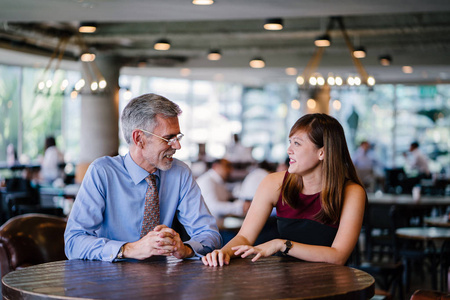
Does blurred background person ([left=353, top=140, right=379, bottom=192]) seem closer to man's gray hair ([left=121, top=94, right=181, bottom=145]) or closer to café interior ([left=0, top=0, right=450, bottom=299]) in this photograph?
café interior ([left=0, top=0, right=450, bottom=299])

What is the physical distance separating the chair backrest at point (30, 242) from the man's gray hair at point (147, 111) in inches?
38.6

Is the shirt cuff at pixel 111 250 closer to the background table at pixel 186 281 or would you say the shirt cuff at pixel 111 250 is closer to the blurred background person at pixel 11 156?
the background table at pixel 186 281

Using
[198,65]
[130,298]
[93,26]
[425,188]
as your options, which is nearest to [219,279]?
[130,298]

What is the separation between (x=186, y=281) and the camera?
2.25 m

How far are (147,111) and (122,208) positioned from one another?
1.56 ft

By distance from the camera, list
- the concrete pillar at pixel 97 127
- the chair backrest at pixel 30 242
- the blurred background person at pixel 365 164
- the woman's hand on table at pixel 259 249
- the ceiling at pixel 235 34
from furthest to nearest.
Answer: the blurred background person at pixel 365 164 → the concrete pillar at pixel 97 127 → the ceiling at pixel 235 34 → the chair backrest at pixel 30 242 → the woman's hand on table at pixel 259 249

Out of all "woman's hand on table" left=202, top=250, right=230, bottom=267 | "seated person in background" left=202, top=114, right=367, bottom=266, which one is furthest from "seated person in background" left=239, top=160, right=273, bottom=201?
"woman's hand on table" left=202, top=250, right=230, bottom=267

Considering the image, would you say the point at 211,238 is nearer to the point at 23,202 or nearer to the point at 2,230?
the point at 2,230

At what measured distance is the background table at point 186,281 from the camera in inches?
80.7

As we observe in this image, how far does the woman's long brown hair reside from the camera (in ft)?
9.80

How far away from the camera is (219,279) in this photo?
230cm

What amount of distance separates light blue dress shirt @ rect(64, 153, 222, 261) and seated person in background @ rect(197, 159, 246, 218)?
3950 mm

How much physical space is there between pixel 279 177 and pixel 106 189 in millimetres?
909

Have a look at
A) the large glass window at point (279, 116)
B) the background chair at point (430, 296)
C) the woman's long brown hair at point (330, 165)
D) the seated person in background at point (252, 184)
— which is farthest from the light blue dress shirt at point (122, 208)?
the large glass window at point (279, 116)
